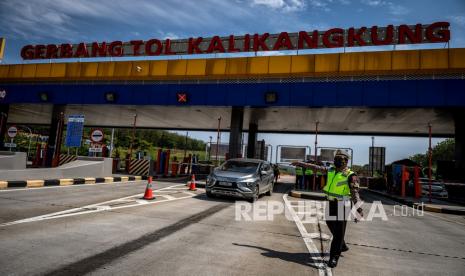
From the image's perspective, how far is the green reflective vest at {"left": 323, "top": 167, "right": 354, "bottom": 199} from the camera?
14.6ft

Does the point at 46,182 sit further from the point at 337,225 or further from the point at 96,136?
the point at 337,225

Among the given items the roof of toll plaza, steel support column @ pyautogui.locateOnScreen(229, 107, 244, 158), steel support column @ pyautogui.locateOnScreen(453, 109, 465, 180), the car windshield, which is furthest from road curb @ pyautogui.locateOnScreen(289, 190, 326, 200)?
steel support column @ pyautogui.locateOnScreen(453, 109, 465, 180)

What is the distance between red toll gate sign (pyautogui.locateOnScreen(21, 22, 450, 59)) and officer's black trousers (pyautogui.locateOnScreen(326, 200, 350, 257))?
14225mm

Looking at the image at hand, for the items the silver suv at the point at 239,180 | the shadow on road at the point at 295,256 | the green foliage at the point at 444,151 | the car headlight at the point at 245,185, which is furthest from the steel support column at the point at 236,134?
the green foliage at the point at 444,151

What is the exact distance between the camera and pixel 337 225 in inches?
168

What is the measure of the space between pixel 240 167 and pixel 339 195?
6856mm

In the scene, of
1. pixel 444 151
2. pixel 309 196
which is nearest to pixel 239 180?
pixel 309 196

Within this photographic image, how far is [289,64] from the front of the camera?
53.2 feet

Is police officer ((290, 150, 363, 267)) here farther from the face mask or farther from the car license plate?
the car license plate

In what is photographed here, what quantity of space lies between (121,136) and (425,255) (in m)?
92.1

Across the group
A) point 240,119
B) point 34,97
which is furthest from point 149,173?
point 34,97

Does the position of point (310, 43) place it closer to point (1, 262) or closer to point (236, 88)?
point (236, 88)

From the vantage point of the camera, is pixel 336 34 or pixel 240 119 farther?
pixel 240 119

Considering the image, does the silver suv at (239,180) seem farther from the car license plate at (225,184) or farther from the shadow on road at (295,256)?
the shadow on road at (295,256)
